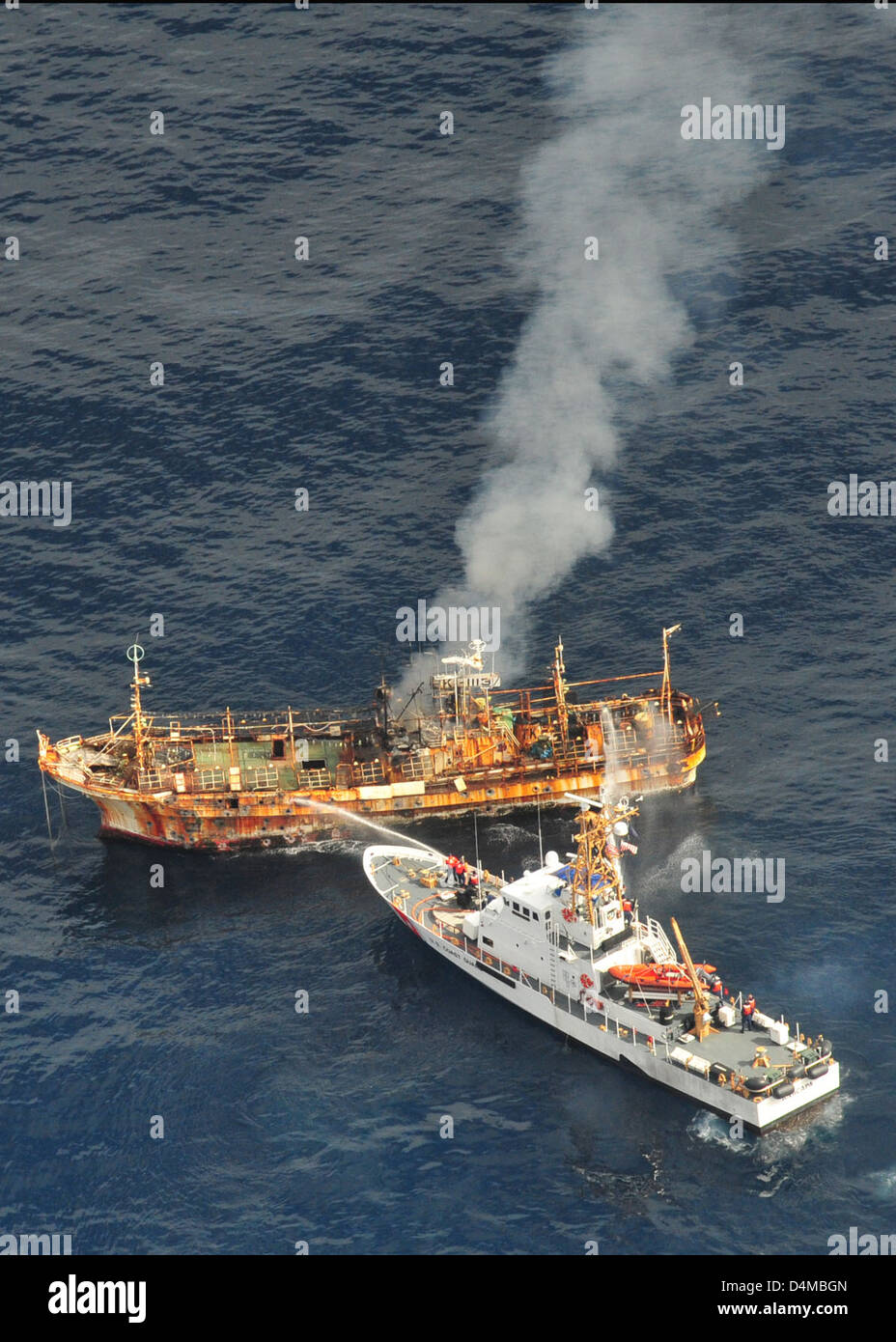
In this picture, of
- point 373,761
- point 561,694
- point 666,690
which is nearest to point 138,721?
point 373,761

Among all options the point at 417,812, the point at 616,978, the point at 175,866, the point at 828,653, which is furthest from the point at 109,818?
the point at 828,653

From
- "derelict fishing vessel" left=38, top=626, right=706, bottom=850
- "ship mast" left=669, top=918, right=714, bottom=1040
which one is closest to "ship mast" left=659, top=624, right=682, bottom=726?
"derelict fishing vessel" left=38, top=626, right=706, bottom=850

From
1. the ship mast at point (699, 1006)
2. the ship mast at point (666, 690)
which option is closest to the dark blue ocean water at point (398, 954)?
the ship mast at point (699, 1006)

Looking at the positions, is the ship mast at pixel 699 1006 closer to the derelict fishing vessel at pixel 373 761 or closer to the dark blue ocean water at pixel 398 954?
the dark blue ocean water at pixel 398 954

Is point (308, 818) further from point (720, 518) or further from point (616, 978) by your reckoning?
point (720, 518)

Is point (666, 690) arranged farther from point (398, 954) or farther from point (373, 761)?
point (398, 954)
